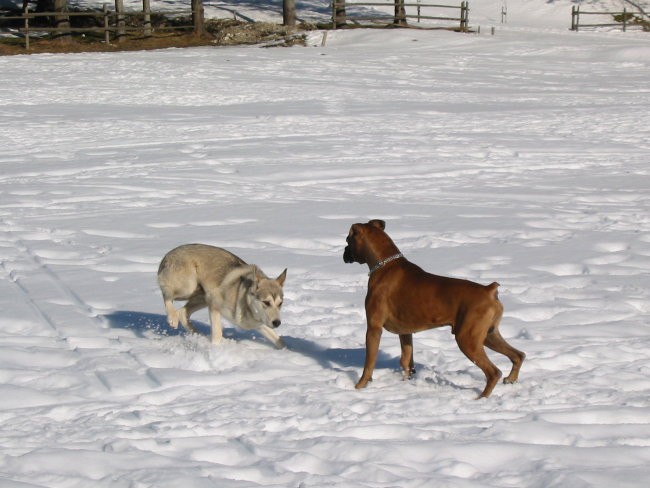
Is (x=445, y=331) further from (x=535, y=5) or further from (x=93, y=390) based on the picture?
(x=535, y=5)

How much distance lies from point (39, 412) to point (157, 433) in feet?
2.85

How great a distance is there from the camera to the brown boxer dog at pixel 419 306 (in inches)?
260

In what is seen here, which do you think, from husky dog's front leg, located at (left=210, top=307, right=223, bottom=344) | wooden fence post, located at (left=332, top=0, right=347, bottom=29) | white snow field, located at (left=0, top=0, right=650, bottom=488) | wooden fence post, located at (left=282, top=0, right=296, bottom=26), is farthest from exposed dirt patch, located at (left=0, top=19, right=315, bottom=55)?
husky dog's front leg, located at (left=210, top=307, right=223, bottom=344)

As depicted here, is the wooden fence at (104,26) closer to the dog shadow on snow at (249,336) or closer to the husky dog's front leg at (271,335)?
the dog shadow on snow at (249,336)

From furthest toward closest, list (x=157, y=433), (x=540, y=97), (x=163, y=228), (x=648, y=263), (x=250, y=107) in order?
(x=540, y=97)
(x=250, y=107)
(x=163, y=228)
(x=648, y=263)
(x=157, y=433)

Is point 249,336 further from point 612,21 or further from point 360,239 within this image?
point 612,21

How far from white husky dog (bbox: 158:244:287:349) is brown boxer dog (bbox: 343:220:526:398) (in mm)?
715

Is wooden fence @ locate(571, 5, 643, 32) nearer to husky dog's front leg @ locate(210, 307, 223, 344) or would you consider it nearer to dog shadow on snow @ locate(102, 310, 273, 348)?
dog shadow on snow @ locate(102, 310, 273, 348)

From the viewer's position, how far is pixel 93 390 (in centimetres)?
695

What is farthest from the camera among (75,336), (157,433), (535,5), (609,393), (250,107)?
(535,5)

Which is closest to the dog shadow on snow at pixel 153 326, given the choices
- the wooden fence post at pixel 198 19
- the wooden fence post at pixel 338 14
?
the wooden fence post at pixel 198 19

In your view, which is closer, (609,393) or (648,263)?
(609,393)

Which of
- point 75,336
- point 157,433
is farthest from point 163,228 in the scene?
point 157,433

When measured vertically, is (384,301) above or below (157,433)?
above
